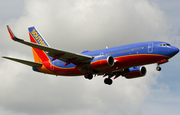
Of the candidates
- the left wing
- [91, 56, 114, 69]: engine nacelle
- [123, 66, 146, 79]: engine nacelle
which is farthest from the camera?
[123, 66, 146, 79]: engine nacelle

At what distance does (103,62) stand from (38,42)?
1809cm

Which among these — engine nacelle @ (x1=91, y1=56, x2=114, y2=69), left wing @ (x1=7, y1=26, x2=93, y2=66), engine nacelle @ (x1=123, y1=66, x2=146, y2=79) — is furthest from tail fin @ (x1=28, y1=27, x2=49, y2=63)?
engine nacelle @ (x1=123, y1=66, x2=146, y2=79)

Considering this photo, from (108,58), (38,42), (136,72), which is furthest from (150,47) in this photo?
(38,42)

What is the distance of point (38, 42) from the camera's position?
5750 centimetres

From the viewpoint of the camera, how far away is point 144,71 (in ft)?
170

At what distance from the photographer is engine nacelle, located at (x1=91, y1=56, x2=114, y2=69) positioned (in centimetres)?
4359

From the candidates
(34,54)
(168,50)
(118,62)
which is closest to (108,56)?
(118,62)

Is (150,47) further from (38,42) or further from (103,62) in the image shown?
(38,42)

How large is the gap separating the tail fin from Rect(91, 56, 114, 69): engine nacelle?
12.2m

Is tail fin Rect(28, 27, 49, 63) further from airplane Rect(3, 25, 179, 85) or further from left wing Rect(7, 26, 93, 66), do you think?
left wing Rect(7, 26, 93, 66)

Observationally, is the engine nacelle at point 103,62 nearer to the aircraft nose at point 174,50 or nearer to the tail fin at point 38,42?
the aircraft nose at point 174,50

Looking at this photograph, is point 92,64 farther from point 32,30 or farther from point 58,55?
point 32,30

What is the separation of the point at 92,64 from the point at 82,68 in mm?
3331

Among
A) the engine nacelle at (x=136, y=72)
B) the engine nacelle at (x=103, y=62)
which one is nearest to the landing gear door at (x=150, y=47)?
the engine nacelle at (x=103, y=62)
